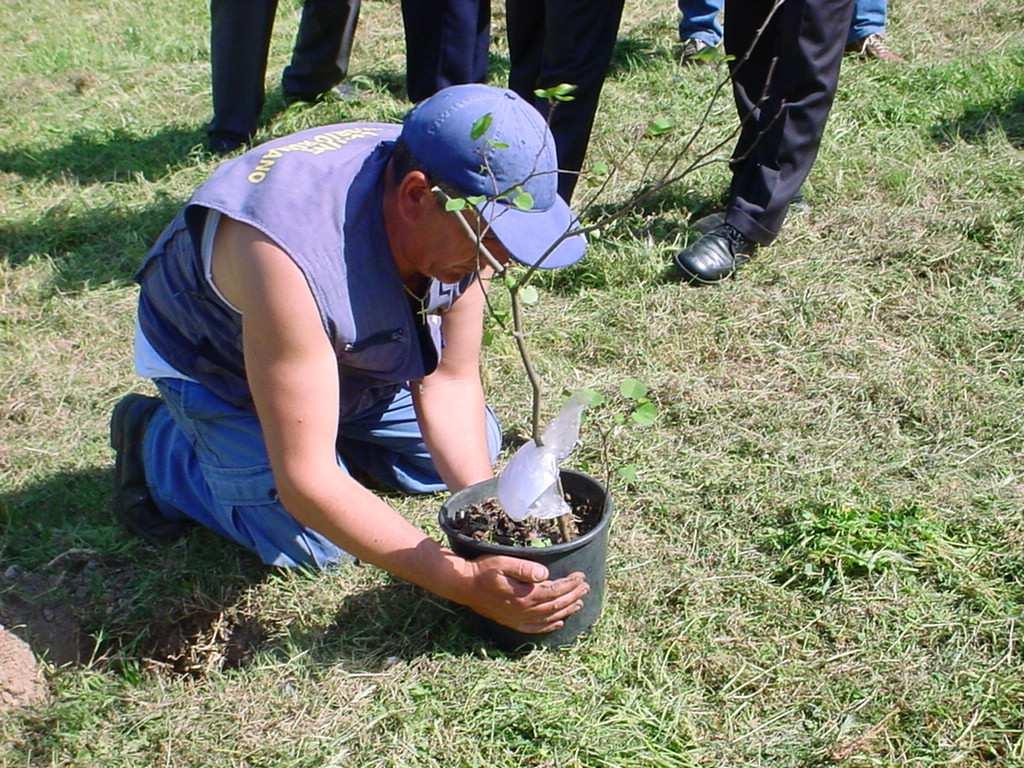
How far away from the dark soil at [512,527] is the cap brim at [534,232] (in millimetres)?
497

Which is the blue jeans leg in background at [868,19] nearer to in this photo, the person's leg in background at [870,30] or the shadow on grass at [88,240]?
the person's leg in background at [870,30]

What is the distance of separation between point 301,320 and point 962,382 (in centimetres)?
184

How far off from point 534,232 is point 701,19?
3782 mm

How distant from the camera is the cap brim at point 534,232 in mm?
1912

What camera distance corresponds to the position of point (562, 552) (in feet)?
6.80

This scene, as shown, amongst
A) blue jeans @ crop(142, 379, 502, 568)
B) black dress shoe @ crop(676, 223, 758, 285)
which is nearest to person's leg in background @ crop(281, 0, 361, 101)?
black dress shoe @ crop(676, 223, 758, 285)

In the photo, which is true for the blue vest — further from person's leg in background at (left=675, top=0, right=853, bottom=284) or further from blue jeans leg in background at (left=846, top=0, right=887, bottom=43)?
blue jeans leg in background at (left=846, top=0, right=887, bottom=43)

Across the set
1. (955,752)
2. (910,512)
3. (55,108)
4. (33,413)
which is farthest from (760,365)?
(55,108)

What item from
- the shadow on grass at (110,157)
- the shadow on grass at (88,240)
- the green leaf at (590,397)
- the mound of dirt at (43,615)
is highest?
the green leaf at (590,397)

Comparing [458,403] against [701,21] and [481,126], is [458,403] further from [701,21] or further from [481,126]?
[701,21]

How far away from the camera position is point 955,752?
2.01 meters

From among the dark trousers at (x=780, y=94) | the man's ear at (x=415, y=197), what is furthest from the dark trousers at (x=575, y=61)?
the man's ear at (x=415, y=197)

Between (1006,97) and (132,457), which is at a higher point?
(1006,97)

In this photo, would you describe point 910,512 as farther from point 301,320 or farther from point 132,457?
point 132,457
